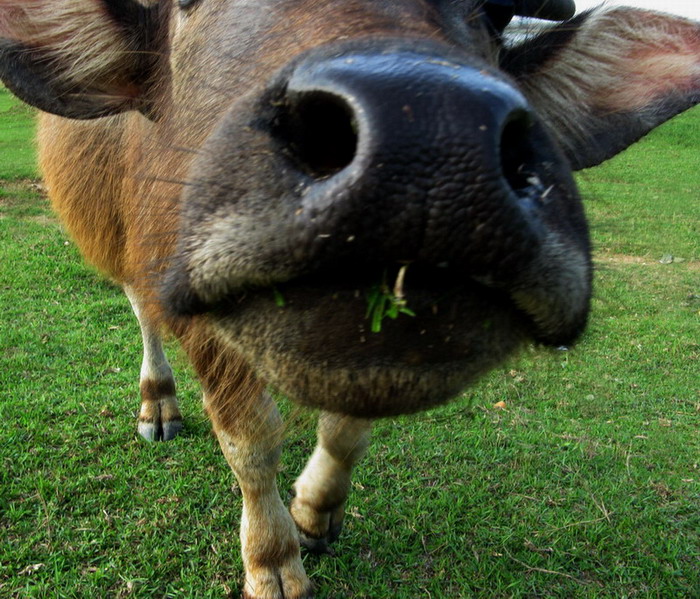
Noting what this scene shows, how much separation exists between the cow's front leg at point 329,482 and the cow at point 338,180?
899 millimetres

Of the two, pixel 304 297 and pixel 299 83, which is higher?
pixel 299 83

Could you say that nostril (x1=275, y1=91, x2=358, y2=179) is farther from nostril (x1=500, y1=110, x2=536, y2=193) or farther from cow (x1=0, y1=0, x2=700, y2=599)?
nostril (x1=500, y1=110, x2=536, y2=193)

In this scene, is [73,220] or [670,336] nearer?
[73,220]

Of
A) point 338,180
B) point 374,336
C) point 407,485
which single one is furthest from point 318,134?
point 407,485

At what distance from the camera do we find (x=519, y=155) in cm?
132

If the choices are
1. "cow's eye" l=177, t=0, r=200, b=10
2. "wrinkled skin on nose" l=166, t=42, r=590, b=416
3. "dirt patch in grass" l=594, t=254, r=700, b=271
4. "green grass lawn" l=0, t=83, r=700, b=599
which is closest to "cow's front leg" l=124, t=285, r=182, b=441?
"green grass lawn" l=0, t=83, r=700, b=599

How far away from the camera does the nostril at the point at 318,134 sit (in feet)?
3.88

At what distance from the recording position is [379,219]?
1.14 m

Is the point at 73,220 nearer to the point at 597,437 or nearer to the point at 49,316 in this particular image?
the point at 49,316

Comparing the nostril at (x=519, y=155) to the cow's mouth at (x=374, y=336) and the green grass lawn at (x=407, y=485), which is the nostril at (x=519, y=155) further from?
the green grass lawn at (x=407, y=485)

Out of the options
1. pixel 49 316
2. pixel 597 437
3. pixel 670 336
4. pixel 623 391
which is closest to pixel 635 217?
pixel 670 336

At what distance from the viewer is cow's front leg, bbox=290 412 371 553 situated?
2.94 metres

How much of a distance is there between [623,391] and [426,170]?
4.36 m

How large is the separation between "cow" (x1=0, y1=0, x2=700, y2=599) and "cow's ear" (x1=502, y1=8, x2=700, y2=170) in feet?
1.49
